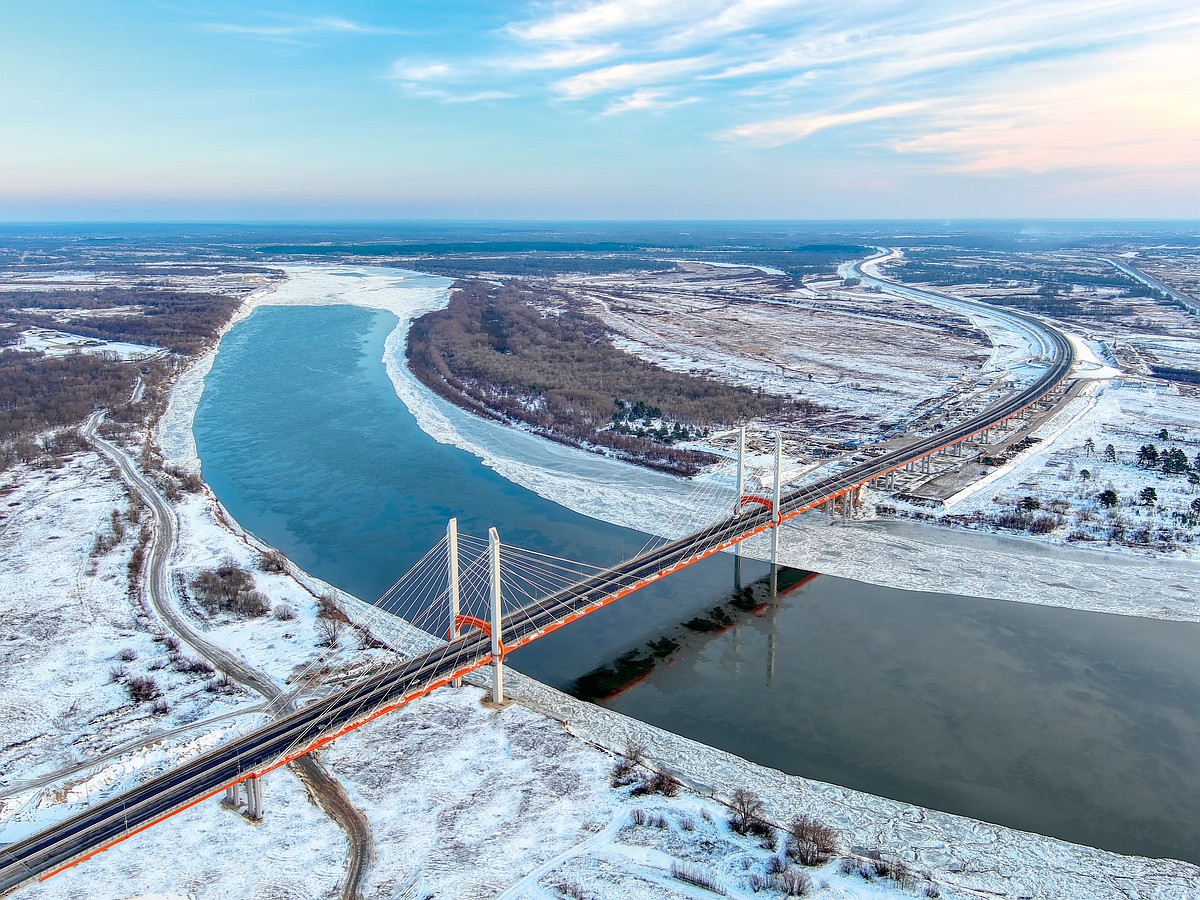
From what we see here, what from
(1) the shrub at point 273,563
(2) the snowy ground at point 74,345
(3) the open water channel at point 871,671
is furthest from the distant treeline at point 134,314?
(1) the shrub at point 273,563

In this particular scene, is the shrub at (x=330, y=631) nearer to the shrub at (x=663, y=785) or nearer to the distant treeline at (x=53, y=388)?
the shrub at (x=663, y=785)

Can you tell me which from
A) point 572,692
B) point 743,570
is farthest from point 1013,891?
point 743,570

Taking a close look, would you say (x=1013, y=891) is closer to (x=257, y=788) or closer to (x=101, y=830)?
(x=257, y=788)

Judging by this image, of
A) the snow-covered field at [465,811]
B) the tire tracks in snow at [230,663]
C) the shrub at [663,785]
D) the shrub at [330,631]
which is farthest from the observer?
the shrub at [330,631]

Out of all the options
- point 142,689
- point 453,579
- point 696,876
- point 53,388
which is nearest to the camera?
point 696,876

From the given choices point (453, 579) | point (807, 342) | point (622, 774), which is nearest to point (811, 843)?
point (622, 774)

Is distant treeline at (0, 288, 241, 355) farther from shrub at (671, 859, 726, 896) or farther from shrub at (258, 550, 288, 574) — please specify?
shrub at (671, 859, 726, 896)

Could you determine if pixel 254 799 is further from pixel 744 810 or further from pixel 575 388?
pixel 575 388
